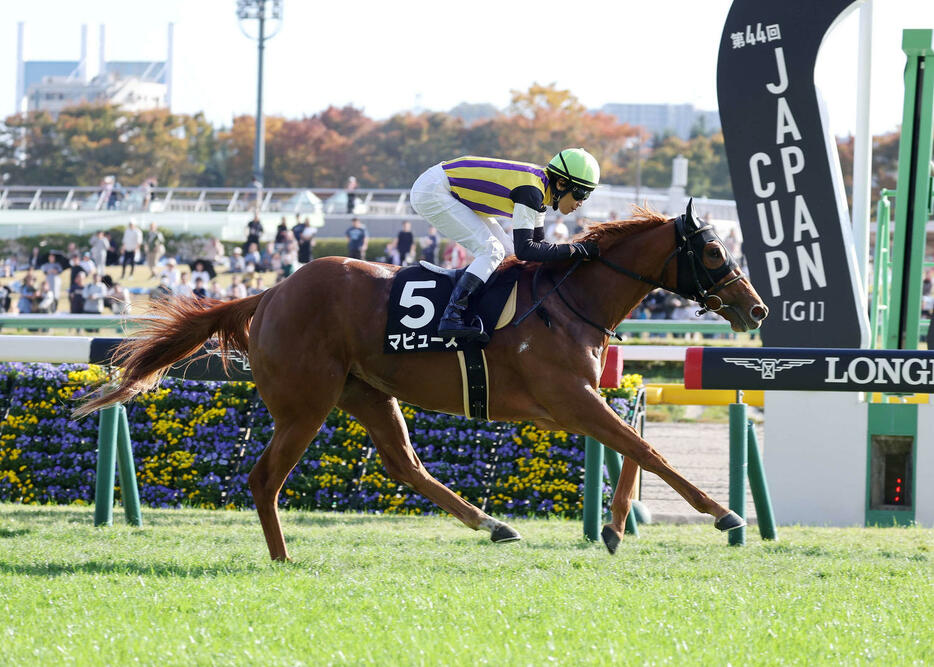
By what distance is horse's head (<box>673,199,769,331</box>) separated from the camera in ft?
18.3

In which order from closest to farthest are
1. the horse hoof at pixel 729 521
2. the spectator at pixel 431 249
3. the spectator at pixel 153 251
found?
the horse hoof at pixel 729 521, the spectator at pixel 431 249, the spectator at pixel 153 251

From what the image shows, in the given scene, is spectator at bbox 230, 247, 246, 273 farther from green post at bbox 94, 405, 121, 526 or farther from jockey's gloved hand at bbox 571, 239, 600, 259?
jockey's gloved hand at bbox 571, 239, 600, 259

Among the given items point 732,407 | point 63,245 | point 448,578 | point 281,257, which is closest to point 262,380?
point 448,578

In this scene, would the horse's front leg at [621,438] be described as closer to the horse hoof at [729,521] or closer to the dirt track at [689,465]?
the horse hoof at [729,521]

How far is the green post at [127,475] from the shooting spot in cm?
690

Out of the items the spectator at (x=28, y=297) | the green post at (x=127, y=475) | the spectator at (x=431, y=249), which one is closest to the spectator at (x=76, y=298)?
the spectator at (x=28, y=297)

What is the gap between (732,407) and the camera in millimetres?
6527

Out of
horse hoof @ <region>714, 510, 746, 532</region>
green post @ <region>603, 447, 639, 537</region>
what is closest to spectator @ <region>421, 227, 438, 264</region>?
green post @ <region>603, 447, 639, 537</region>

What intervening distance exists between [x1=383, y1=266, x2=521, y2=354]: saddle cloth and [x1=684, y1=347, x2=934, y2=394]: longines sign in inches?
47.0

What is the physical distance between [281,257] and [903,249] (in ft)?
59.5

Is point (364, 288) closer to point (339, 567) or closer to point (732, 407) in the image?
point (339, 567)

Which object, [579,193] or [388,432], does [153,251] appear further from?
[579,193]

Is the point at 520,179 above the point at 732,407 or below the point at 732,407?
above

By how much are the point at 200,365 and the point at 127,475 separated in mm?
767
